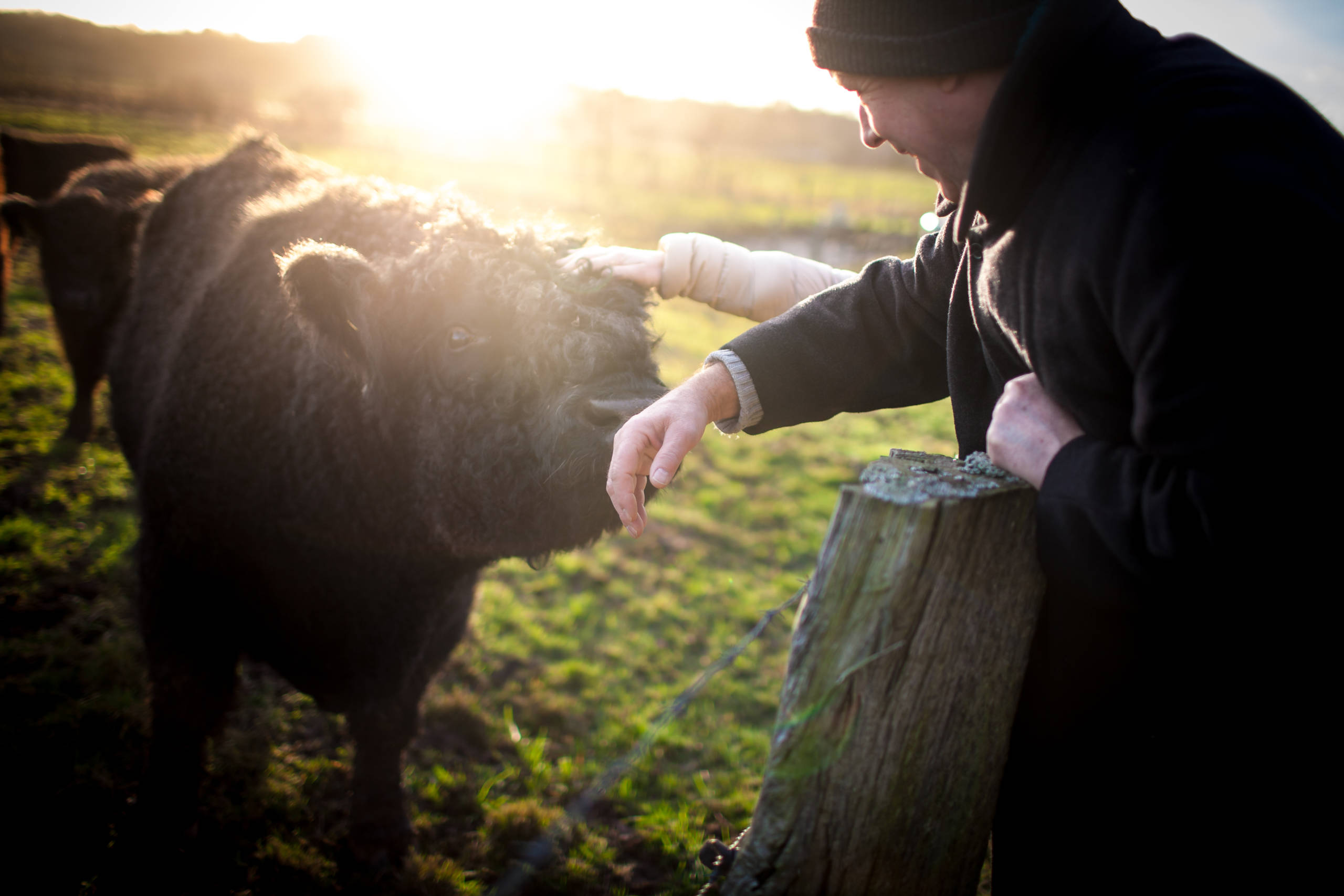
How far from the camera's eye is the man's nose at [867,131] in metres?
1.67

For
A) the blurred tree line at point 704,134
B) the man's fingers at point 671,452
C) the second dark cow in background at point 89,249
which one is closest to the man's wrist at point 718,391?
the man's fingers at point 671,452

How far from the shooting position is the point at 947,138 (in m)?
1.52

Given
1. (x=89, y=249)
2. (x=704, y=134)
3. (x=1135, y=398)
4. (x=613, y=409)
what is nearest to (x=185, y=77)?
(x=704, y=134)

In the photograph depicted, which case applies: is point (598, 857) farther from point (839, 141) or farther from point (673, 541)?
point (839, 141)

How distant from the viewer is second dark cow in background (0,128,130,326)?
28.2 feet

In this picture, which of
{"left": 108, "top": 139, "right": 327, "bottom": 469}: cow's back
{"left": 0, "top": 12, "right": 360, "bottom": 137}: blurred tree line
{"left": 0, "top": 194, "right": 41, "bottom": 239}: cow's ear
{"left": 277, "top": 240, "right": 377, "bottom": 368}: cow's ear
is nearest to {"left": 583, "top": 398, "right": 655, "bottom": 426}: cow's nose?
{"left": 277, "top": 240, "right": 377, "bottom": 368}: cow's ear

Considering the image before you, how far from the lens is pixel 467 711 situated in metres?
4.26

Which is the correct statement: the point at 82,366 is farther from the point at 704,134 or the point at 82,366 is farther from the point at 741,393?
the point at 704,134

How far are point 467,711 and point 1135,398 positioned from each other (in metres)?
4.14

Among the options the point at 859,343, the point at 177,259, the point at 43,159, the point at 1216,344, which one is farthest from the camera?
the point at 43,159

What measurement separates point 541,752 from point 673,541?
2.70 m

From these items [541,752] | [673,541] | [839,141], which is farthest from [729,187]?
[541,752]

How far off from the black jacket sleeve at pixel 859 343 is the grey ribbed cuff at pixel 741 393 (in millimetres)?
17

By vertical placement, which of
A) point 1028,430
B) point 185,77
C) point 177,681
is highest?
point 185,77
